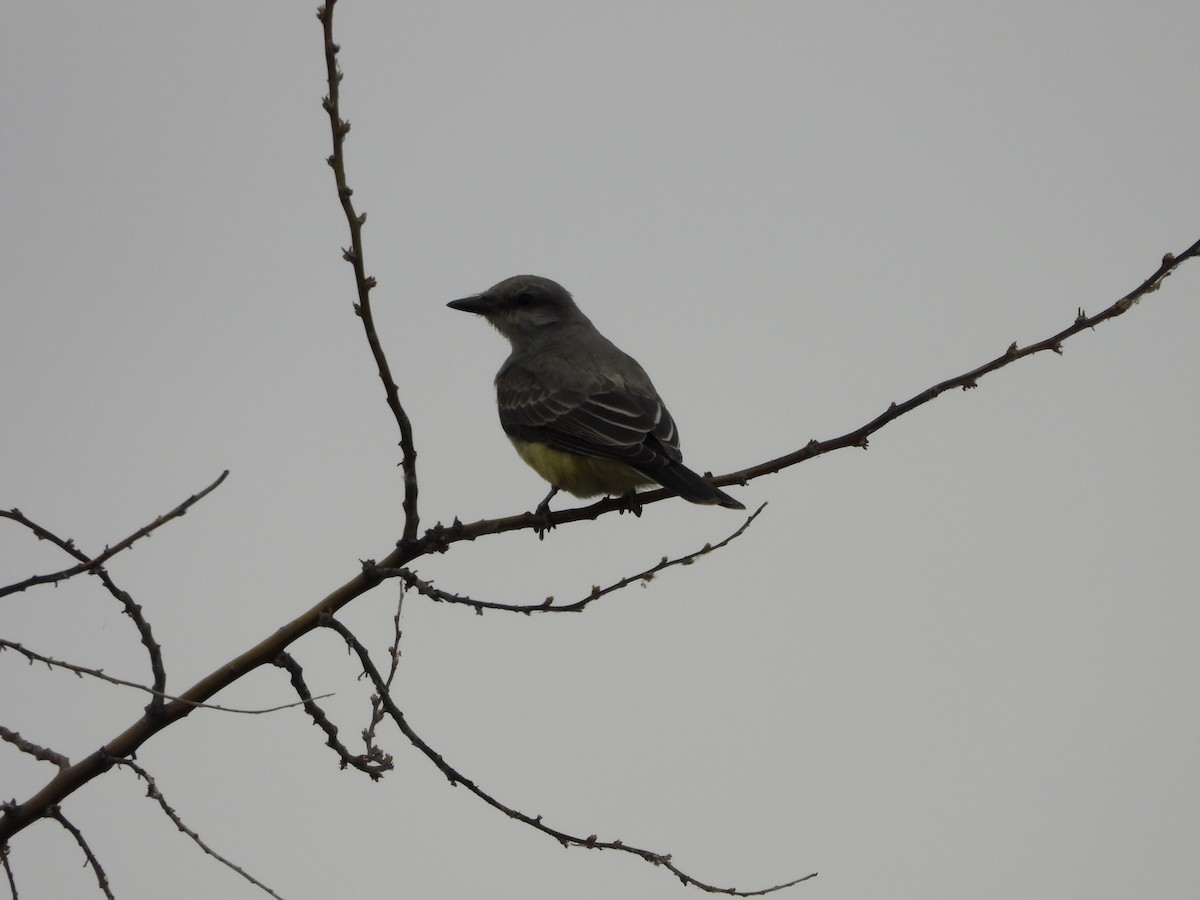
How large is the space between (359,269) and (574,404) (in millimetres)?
3519

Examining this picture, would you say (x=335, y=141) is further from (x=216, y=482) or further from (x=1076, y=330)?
(x=1076, y=330)

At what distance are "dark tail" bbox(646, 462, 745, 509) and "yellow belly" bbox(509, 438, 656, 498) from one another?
13 centimetres

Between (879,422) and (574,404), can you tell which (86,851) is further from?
(574,404)

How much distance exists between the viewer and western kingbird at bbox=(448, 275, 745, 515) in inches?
240

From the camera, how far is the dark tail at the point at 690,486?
5426 mm

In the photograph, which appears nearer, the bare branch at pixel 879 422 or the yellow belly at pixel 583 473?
the bare branch at pixel 879 422

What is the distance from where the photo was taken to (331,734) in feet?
13.3

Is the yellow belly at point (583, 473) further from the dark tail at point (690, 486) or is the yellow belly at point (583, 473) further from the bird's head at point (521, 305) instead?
the bird's head at point (521, 305)

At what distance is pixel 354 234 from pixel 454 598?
1.13 metres

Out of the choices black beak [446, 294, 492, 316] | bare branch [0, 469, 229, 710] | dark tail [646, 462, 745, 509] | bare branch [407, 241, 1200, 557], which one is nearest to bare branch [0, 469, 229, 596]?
bare branch [0, 469, 229, 710]

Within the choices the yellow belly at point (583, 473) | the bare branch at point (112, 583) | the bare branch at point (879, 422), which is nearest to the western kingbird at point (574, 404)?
the yellow belly at point (583, 473)

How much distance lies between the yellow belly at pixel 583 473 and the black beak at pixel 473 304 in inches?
65.6

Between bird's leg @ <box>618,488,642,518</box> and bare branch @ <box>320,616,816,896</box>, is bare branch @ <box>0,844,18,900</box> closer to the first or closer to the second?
bare branch @ <box>320,616,816,896</box>

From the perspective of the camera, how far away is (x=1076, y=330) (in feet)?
13.4
